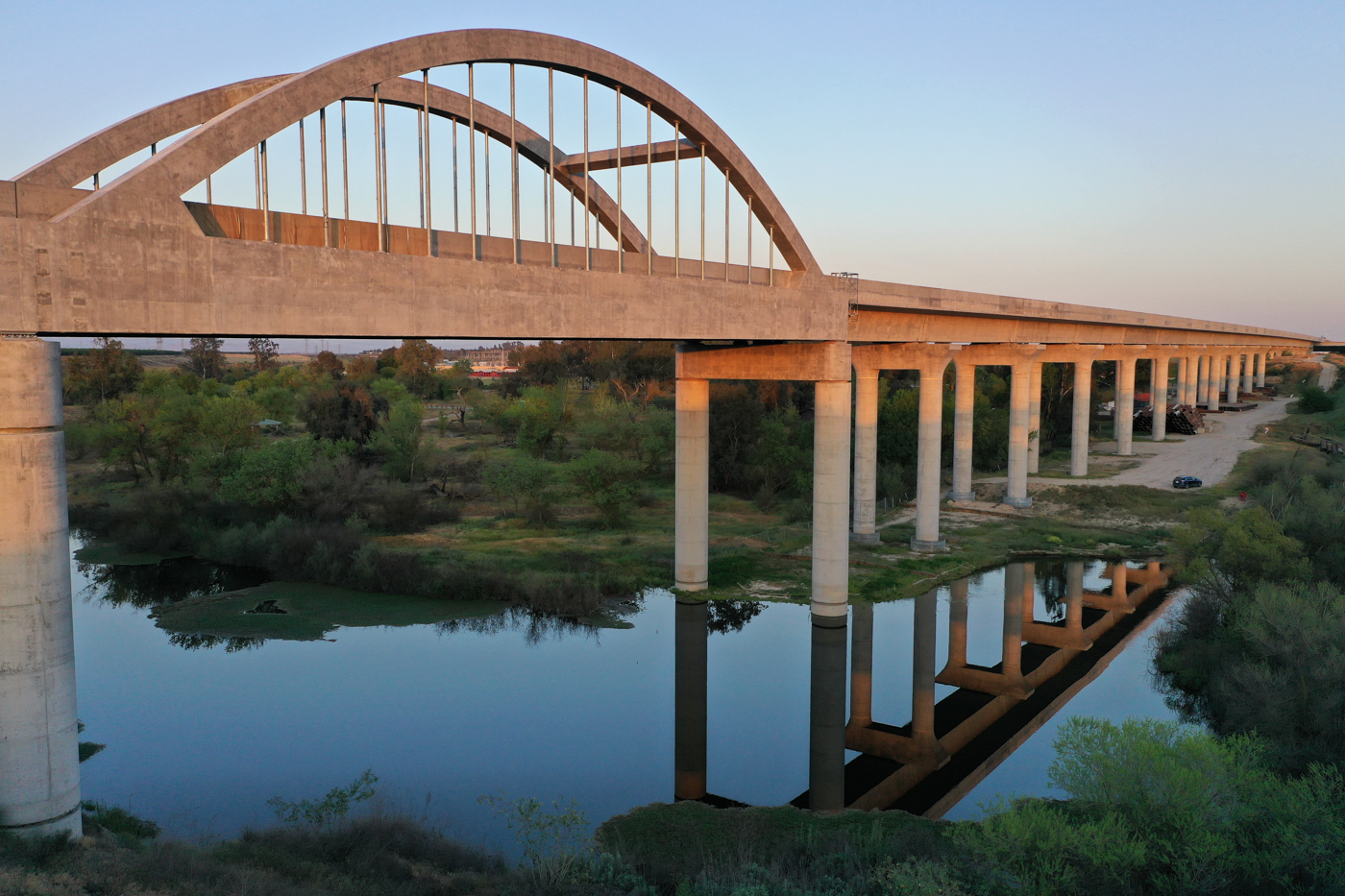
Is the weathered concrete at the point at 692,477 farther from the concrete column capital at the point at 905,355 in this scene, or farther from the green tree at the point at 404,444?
the green tree at the point at 404,444

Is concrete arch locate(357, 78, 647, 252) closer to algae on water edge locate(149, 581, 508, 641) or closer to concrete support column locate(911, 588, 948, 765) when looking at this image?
algae on water edge locate(149, 581, 508, 641)

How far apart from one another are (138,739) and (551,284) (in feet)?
43.5

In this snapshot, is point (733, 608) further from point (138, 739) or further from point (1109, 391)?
point (1109, 391)

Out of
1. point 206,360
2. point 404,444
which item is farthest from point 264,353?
point 404,444

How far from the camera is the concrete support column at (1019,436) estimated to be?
46125 mm

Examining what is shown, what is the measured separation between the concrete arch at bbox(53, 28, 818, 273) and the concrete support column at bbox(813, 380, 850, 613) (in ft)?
28.8

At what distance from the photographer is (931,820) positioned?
16484 mm

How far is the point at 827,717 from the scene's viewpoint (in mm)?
22297

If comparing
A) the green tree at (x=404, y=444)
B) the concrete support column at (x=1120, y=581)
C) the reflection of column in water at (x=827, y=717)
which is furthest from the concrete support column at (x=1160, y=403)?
the reflection of column in water at (x=827, y=717)

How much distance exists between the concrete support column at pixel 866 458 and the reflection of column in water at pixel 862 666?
837cm

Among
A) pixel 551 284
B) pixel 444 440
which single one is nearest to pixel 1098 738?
pixel 551 284

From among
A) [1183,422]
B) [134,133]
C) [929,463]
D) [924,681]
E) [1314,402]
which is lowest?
[924,681]

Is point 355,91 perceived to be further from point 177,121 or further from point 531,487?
point 531,487

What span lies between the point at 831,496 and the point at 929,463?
11.3 metres
